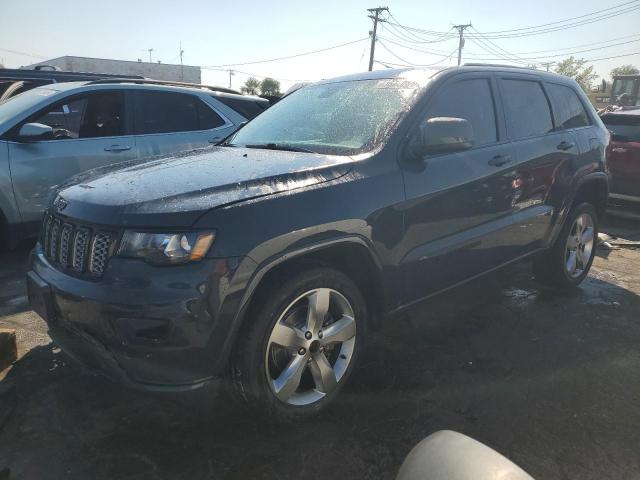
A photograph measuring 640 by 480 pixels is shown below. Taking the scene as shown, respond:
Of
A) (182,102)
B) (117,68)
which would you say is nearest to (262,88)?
(117,68)

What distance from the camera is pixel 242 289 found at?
2148 millimetres

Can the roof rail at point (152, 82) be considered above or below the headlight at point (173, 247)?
above

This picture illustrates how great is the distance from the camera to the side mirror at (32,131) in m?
4.72

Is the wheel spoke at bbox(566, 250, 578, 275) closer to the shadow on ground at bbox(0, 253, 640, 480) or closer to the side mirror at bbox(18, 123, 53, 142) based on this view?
the shadow on ground at bbox(0, 253, 640, 480)

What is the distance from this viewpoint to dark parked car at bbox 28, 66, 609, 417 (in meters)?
2.09

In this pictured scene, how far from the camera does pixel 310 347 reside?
2.49 metres

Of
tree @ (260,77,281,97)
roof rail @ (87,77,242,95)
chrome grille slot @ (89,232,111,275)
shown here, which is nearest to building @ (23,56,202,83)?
tree @ (260,77,281,97)

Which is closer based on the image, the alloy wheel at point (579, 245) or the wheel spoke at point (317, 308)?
the wheel spoke at point (317, 308)

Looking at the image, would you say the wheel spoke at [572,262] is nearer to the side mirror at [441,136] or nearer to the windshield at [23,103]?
the side mirror at [441,136]

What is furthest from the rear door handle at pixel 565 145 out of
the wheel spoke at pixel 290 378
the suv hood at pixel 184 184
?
the wheel spoke at pixel 290 378

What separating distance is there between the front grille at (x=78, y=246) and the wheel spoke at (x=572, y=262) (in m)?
3.92

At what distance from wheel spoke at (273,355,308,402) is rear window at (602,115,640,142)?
22.5 feet

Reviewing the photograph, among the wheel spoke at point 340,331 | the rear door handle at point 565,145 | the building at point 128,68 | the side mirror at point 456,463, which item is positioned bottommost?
the wheel spoke at point 340,331

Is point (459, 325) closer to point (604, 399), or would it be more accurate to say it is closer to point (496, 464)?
point (604, 399)
